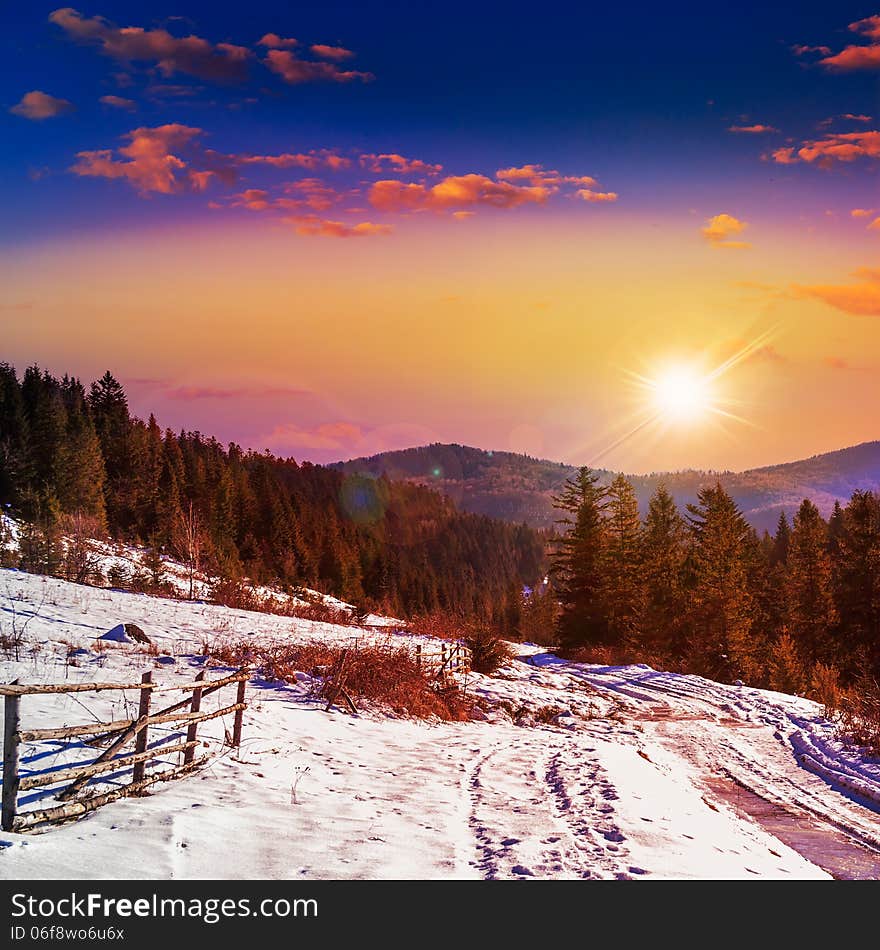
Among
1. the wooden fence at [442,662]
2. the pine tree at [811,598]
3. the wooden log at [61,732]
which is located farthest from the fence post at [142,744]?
the pine tree at [811,598]

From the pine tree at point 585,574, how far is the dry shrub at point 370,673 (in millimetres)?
21867

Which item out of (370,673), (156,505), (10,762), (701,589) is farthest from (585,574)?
(156,505)

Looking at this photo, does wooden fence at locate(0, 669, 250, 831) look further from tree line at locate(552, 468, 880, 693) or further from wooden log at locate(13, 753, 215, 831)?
tree line at locate(552, 468, 880, 693)

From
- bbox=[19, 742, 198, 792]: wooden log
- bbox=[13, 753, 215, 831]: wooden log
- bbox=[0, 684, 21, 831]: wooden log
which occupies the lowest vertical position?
bbox=[13, 753, 215, 831]: wooden log

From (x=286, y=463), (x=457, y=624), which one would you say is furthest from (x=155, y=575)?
(x=286, y=463)

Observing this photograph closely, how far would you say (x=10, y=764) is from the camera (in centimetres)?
597

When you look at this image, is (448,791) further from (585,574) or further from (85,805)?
(585,574)

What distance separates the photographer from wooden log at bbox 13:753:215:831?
6.11m

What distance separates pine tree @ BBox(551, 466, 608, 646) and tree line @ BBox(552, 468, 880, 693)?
0.06 meters

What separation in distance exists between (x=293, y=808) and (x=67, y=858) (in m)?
2.98

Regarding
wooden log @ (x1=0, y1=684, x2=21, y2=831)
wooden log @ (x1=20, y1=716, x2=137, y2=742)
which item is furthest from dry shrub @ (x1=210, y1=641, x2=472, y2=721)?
wooden log @ (x1=0, y1=684, x2=21, y2=831)

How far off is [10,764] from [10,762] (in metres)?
0.03

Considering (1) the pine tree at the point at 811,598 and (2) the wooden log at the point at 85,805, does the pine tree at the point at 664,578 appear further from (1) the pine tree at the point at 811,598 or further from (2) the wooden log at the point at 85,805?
(2) the wooden log at the point at 85,805
